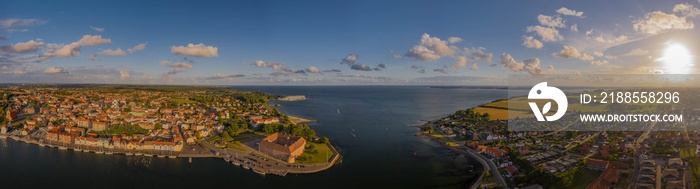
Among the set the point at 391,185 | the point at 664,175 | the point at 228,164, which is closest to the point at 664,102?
the point at 664,175

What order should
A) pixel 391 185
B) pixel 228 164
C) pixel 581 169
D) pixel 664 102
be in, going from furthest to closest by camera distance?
1. pixel 664 102
2. pixel 228 164
3. pixel 581 169
4. pixel 391 185

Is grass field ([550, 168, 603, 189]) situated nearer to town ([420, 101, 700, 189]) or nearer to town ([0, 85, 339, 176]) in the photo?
town ([420, 101, 700, 189])

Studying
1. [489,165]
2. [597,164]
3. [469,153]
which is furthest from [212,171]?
[597,164]

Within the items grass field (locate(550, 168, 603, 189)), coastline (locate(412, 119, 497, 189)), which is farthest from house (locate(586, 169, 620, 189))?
coastline (locate(412, 119, 497, 189))

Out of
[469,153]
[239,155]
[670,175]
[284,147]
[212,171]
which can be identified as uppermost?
[284,147]

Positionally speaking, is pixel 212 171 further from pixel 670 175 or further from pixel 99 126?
pixel 670 175

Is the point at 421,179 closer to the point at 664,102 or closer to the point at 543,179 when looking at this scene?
the point at 543,179

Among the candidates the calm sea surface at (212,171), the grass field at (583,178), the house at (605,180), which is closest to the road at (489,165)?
the calm sea surface at (212,171)

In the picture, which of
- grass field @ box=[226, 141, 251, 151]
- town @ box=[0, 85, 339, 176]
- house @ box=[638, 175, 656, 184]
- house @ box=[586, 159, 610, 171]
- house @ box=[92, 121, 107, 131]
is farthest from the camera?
house @ box=[92, 121, 107, 131]
